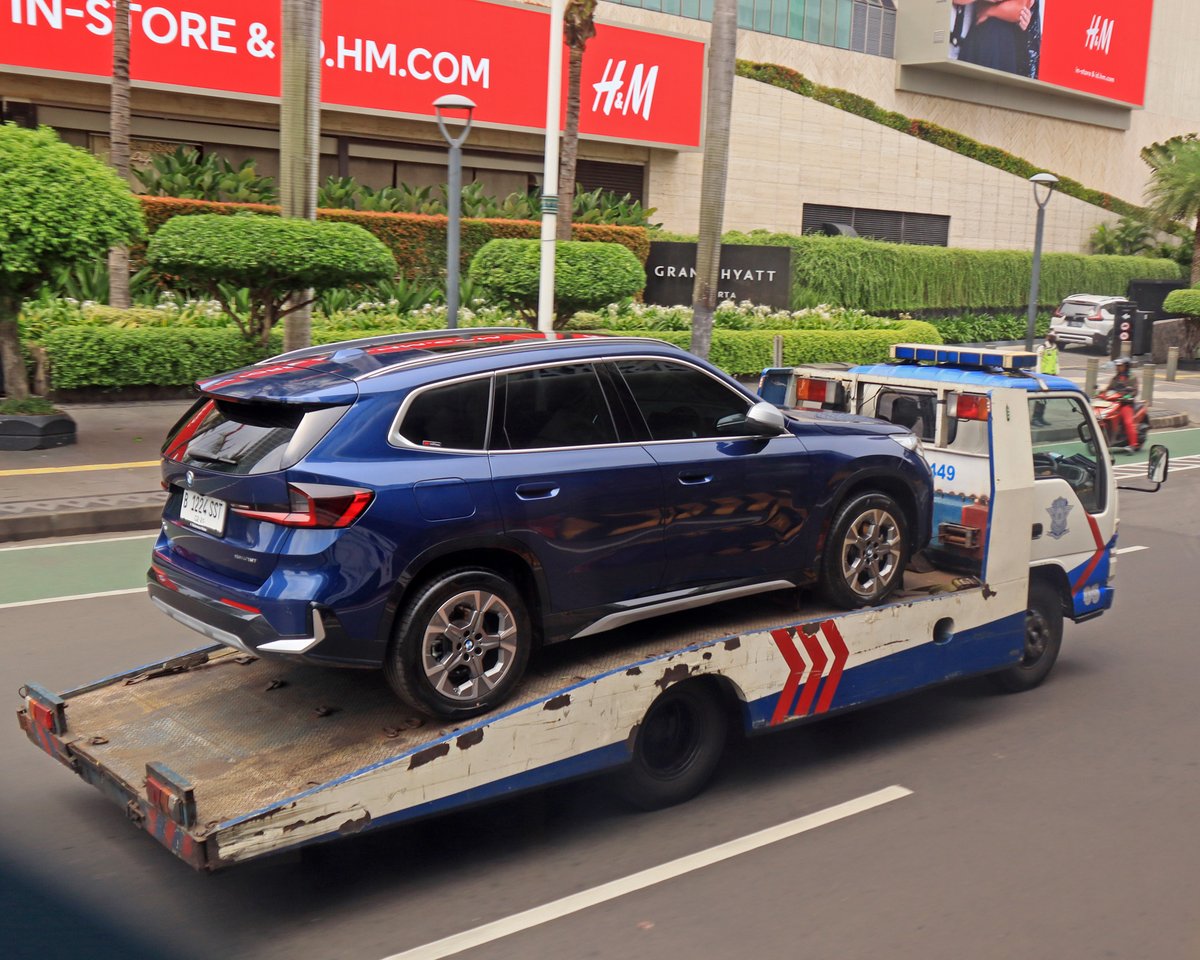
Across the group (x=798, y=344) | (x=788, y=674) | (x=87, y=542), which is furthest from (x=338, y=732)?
(x=798, y=344)

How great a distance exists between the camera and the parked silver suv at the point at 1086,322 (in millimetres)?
37156

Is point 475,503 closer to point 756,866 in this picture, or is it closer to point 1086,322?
point 756,866

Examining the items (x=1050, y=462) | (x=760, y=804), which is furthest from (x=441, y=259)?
(x=760, y=804)

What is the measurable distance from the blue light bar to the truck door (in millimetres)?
236

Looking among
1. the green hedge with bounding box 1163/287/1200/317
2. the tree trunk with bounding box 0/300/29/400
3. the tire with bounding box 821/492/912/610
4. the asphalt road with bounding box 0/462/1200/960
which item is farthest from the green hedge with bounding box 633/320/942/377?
the asphalt road with bounding box 0/462/1200/960

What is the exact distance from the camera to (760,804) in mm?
6129

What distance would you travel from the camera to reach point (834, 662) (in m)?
6.32

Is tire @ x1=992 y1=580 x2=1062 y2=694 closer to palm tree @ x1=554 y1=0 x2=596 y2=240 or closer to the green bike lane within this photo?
the green bike lane

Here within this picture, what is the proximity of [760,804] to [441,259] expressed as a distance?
20389mm

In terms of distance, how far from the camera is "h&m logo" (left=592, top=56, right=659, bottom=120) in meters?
30.2

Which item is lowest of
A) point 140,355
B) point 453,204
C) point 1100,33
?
point 140,355

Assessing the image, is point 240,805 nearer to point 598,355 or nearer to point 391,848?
point 391,848

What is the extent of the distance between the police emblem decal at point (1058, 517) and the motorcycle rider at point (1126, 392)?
40.0 feet

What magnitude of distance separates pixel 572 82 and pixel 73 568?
1513 centimetres
